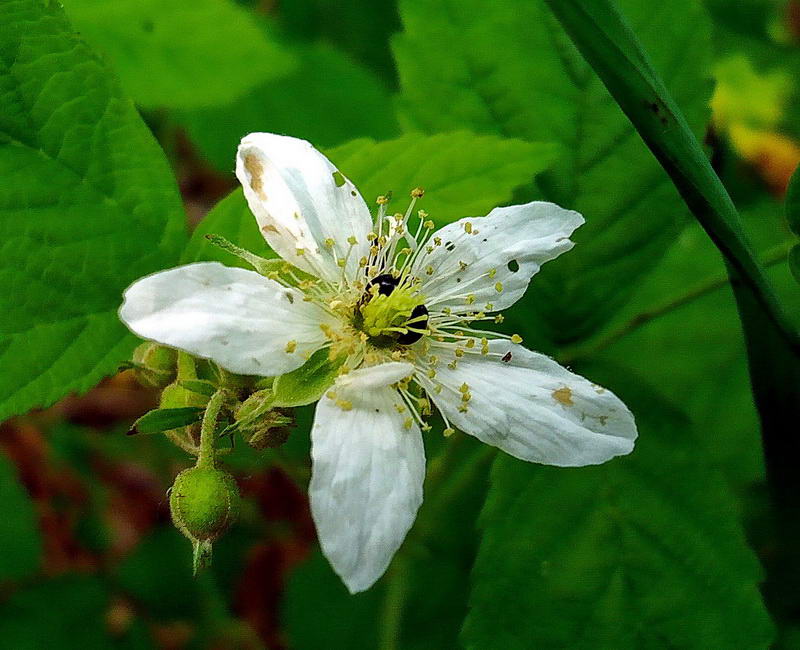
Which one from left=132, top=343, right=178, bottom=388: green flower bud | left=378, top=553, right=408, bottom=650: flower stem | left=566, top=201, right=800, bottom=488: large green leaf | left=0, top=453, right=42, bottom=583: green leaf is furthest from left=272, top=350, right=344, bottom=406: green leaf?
left=0, top=453, right=42, bottom=583: green leaf

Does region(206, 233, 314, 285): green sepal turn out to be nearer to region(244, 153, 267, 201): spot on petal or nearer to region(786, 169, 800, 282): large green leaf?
region(244, 153, 267, 201): spot on petal

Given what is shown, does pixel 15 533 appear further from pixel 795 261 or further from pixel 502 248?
pixel 795 261

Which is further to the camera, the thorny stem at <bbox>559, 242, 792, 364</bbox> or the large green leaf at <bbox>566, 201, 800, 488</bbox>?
the large green leaf at <bbox>566, 201, 800, 488</bbox>

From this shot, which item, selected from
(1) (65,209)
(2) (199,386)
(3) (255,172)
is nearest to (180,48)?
(1) (65,209)

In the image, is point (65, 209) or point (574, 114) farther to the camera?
point (574, 114)

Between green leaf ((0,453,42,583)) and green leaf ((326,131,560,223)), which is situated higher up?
green leaf ((326,131,560,223))

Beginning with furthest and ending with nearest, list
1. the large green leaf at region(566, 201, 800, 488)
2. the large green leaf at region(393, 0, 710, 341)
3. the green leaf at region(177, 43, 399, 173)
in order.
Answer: the green leaf at region(177, 43, 399, 173) → the large green leaf at region(566, 201, 800, 488) → the large green leaf at region(393, 0, 710, 341)

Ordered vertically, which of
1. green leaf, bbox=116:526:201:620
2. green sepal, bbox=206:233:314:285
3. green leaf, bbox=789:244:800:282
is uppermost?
green sepal, bbox=206:233:314:285
